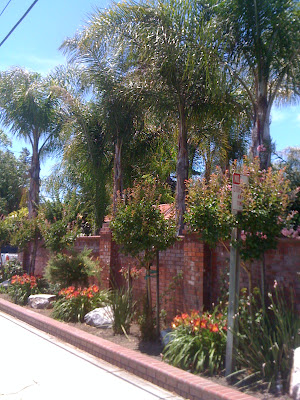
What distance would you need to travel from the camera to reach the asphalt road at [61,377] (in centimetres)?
616

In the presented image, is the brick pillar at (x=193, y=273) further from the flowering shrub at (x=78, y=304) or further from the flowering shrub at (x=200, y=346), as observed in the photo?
the flowering shrub at (x=78, y=304)

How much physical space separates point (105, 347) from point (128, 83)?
783 cm

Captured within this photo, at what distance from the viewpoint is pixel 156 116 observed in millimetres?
12672

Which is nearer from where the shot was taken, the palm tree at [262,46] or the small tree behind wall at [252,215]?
the small tree behind wall at [252,215]

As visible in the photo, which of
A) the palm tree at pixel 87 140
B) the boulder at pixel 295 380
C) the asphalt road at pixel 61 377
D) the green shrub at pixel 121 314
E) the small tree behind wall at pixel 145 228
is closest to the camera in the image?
the boulder at pixel 295 380

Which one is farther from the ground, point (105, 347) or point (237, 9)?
point (237, 9)

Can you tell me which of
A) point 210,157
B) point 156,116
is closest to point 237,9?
point 156,116

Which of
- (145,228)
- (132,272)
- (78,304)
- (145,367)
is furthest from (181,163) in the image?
(145,367)

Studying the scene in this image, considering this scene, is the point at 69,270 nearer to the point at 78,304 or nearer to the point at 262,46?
the point at 78,304

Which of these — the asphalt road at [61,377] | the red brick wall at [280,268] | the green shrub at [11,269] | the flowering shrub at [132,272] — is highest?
the red brick wall at [280,268]

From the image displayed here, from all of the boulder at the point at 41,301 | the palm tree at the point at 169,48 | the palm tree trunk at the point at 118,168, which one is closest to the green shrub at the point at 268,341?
the palm tree at the point at 169,48

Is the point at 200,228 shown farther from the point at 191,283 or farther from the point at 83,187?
the point at 83,187

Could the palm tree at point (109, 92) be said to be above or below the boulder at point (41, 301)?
above

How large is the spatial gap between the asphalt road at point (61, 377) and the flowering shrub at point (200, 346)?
0.56 meters
